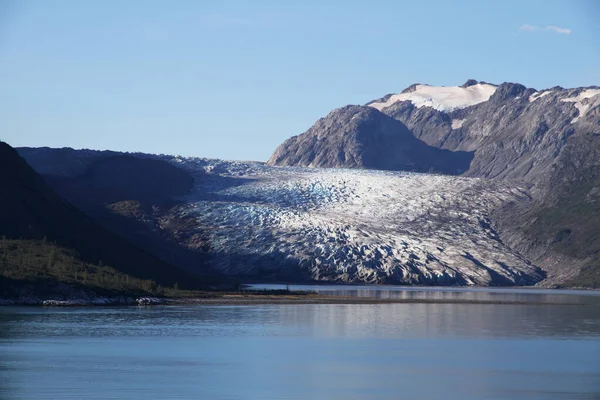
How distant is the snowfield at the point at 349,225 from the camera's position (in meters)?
116

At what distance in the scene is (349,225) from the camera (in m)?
121

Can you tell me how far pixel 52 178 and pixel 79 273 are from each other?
177ft

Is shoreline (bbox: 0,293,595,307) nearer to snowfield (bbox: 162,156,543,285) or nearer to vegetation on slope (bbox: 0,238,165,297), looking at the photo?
vegetation on slope (bbox: 0,238,165,297)

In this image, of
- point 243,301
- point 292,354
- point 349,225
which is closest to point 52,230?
point 243,301

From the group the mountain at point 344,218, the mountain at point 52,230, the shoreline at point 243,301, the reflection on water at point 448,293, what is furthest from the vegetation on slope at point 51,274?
the mountain at point 344,218

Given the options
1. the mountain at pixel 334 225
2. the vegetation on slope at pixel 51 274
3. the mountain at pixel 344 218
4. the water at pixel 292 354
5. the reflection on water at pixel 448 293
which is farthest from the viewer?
the mountain at pixel 344 218

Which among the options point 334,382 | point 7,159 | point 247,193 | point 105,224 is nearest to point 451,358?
point 334,382

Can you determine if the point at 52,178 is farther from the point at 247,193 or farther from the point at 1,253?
the point at 1,253

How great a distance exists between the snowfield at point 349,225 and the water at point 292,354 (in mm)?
42424

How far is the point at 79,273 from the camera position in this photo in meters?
73.4

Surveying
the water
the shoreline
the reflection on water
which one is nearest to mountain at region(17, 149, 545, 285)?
the reflection on water

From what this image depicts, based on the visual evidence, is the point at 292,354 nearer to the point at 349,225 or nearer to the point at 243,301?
the point at 243,301

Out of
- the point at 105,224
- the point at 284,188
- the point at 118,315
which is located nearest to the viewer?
the point at 118,315

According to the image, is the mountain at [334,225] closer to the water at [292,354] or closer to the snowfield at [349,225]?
the snowfield at [349,225]
